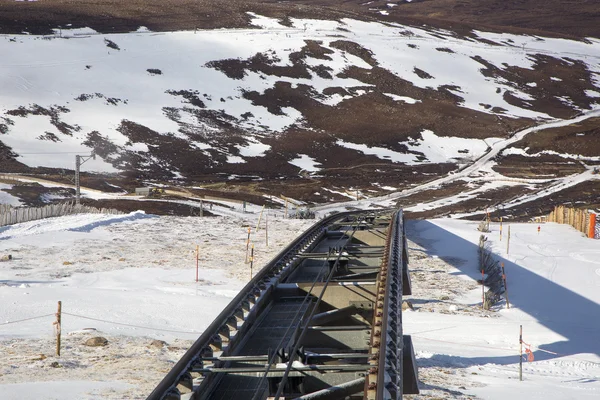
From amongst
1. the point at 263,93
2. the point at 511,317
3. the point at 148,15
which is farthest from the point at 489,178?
the point at 148,15

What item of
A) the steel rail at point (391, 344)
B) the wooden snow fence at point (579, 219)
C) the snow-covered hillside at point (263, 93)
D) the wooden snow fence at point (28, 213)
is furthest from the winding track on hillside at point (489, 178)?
the steel rail at point (391, 344)

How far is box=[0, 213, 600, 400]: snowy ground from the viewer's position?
42.8 feet

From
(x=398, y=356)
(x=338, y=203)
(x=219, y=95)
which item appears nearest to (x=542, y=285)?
(x=398, y=356)

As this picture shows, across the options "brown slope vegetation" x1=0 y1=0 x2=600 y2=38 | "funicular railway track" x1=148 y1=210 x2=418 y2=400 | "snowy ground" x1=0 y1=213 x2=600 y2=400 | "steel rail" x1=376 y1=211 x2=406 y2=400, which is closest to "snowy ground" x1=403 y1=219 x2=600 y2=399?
"snowy ground" x1=0 y1=213 x2=600 y2=400

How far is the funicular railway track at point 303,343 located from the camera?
7297 mm

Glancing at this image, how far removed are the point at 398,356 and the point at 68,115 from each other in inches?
3262

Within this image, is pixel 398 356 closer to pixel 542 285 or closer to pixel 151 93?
pixel 542 285

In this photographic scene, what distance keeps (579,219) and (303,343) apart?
31.1 metres

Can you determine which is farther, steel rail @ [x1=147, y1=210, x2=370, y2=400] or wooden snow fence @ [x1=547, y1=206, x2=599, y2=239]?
wooden snow fence @ [x1=547, y1=206, x2=599, y2=239]

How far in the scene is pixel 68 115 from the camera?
84.6 metres

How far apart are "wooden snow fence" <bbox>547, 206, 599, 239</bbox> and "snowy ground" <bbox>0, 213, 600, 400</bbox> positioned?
2.29 feet

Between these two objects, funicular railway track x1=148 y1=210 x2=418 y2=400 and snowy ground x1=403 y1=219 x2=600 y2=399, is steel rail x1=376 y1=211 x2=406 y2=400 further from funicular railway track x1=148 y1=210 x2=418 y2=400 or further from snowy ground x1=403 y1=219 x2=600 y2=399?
snowy ground x1=403 y1=219 x2=600 y2=399

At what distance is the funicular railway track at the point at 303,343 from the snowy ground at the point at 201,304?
2536 millimetres

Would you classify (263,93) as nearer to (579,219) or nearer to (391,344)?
(579,219)
